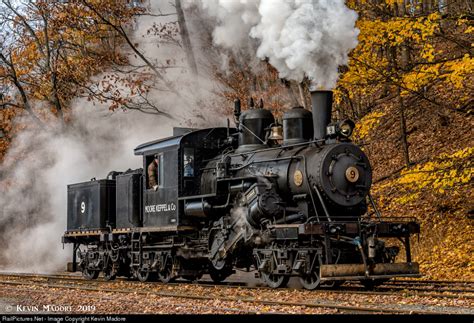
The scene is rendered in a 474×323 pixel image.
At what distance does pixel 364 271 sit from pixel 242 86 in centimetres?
1135

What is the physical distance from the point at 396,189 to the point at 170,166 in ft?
26.2

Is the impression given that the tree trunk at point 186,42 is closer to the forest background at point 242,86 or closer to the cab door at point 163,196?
the forest background at point 242,86

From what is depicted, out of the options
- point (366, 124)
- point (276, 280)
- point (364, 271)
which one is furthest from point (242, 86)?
point (364, 271)

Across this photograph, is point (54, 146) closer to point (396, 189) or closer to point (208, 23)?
point (208, 23)

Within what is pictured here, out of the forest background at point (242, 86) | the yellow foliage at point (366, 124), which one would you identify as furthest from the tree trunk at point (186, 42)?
the yellow foliage at point (366, 124)

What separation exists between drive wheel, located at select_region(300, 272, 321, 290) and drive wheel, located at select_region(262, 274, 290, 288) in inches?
14.2

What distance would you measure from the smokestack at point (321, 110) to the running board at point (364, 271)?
266cm

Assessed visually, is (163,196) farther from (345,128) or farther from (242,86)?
(242,86)

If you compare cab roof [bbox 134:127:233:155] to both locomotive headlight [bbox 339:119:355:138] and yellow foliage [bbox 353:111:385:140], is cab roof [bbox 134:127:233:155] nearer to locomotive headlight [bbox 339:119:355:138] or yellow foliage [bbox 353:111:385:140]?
yellow foliage [bbox 353:111:385:140]

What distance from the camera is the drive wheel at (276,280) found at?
504 inches

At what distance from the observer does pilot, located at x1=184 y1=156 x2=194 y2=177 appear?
15.2 m

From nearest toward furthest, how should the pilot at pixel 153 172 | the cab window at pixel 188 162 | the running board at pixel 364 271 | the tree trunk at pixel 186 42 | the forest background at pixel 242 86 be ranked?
the running board at pixel 364 271 < the cab window at pixel 188 162 < the pilot at pixel 153 172 < the forest background at pixel 242 86 < the tree trunk at pixel 186 42

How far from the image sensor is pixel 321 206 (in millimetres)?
12766

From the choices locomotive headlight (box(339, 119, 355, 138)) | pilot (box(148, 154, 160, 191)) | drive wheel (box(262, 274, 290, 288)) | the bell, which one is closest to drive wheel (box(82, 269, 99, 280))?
pilot (box(148, 154, 160, 191))
